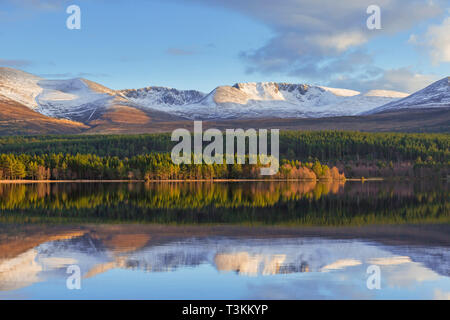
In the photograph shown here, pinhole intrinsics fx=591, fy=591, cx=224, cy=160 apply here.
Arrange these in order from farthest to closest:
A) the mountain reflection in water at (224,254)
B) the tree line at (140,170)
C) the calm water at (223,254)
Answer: the tree line at (140,170)
the mountain reflection in water at (224,254)
the calm water at (223,254)

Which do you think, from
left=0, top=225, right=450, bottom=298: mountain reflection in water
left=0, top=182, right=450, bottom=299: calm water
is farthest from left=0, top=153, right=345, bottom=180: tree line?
left=0, top=225, right=450, bottom=298: mountain reflection in water

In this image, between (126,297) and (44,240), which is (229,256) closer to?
(126,297)

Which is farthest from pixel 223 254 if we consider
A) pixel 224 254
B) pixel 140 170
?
pixel 140 170

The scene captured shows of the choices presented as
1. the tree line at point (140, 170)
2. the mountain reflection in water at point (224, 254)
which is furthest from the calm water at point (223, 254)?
the tree line at point (140, 170)

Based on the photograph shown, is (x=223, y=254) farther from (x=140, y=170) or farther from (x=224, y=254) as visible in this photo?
(x=140, y=170)

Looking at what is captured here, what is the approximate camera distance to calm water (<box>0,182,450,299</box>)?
22.8 metres

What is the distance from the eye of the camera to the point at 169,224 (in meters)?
43.5

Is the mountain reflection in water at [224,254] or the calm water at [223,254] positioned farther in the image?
the mountain reflection in water at [224,254]

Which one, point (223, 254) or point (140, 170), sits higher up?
point (140, 170)

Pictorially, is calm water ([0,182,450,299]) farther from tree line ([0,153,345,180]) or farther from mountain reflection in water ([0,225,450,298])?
tree line ([0,153,345,180])

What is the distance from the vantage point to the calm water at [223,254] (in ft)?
74.9

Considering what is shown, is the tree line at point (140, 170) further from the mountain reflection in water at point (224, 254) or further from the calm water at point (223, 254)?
the mountain reflection in water at point (224, 254)

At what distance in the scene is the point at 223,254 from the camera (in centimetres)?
3033
